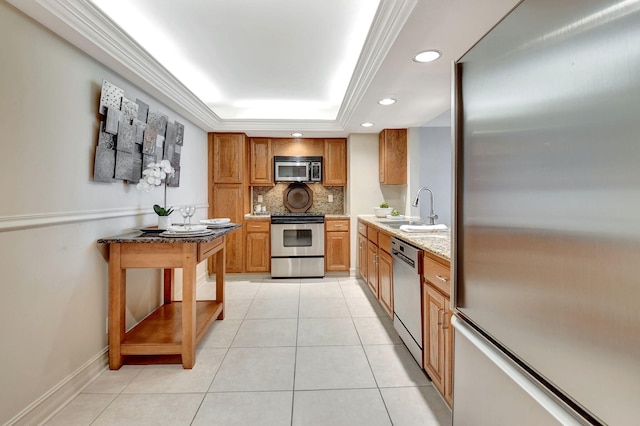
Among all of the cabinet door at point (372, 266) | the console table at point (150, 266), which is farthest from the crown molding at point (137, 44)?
the cabinet door at point (372, 266)

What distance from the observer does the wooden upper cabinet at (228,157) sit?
4559 millimetres

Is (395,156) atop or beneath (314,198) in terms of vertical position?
atop

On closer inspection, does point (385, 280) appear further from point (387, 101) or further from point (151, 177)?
point (151, 177)

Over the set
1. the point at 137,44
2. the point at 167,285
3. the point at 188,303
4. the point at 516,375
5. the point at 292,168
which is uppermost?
the point at 137,44

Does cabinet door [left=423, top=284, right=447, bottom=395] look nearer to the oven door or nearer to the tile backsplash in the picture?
the oven door

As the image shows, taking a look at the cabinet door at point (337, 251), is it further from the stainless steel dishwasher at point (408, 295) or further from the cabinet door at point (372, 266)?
the stainless steel dishwasher at point (408, 295)

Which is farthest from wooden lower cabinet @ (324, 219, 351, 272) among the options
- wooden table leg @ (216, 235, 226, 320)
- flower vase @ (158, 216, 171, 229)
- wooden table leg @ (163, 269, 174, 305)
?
flower vase @ (158, 216, 171, 229)

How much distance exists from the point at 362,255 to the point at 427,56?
2.70 m

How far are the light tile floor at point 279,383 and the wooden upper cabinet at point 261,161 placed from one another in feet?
8.12

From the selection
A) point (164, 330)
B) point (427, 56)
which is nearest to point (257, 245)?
point (164, 330)

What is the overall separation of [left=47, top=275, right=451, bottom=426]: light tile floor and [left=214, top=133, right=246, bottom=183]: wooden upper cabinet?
230 cm

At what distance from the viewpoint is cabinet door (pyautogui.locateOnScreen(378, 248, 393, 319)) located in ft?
8.89

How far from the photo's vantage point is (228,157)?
180 inches

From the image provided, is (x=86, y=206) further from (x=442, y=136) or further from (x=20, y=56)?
(x=442, y=136)
